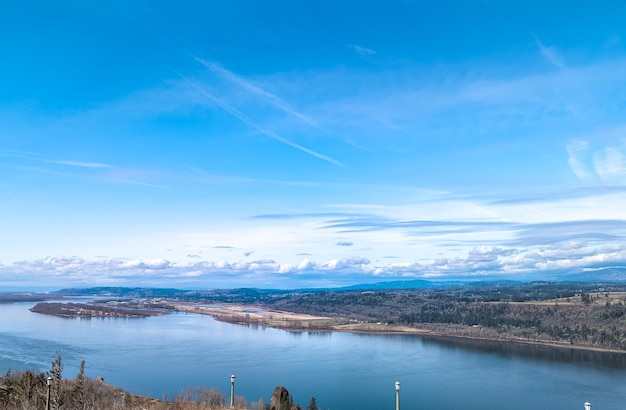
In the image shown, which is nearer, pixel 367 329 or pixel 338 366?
pixel 338 366

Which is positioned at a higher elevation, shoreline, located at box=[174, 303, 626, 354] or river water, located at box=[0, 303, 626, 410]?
river water, located at box=[0, 303, 626, 410]

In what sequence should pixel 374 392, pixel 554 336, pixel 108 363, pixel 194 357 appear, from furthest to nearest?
pixel 554 336 → pixel 194 357 → pixel 108 363 → pixel 374 392

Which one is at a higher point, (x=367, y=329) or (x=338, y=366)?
(x=338, y=366)

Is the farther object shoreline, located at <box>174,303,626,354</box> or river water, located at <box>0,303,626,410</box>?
shoreline, located at <box>174,303,626,354</box>

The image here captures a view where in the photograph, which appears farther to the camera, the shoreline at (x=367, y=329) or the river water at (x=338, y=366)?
the shoreline at (x=367, y=329)

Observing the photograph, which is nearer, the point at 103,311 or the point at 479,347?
the point at 479,347

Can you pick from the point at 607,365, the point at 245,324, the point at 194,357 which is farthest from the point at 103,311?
the point at 607,365

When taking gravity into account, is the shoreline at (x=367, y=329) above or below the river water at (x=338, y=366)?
below

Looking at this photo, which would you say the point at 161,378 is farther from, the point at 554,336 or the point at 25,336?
the point at 554,336
